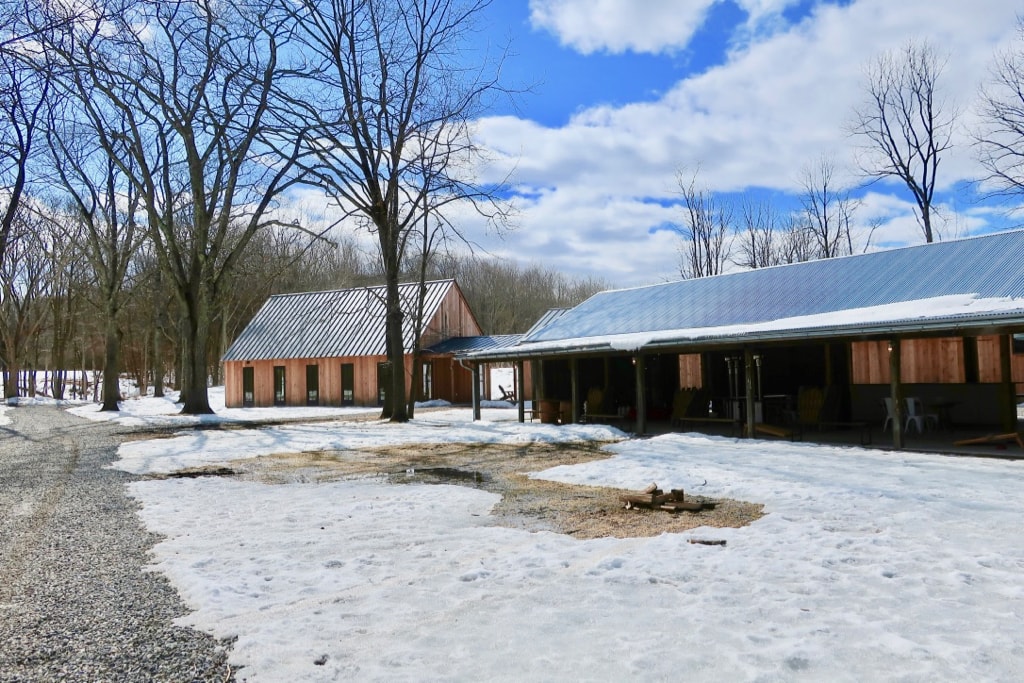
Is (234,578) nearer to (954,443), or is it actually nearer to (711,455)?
(711,455)

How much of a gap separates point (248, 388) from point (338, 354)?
5.42 meters

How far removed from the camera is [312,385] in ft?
102

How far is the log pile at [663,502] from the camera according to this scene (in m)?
7.15

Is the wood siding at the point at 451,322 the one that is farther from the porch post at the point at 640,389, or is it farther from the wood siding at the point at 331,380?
the porch post at the point at 640,389

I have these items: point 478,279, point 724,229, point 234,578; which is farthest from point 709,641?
point 478,279

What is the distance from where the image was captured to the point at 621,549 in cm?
561

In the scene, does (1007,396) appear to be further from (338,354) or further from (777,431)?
(338,354)

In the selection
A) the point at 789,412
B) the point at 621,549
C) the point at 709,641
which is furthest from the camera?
the point at 789,412

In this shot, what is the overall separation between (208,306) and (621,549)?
20769 mm

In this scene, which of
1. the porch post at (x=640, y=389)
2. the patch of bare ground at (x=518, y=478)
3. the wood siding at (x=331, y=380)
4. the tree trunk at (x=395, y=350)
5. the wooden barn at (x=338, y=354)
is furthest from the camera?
the wooden barn at (x=338, y=354)

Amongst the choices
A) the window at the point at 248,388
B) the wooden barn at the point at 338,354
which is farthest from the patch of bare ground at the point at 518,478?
the window at the point at 248,388

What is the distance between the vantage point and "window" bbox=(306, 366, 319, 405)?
1221 inches

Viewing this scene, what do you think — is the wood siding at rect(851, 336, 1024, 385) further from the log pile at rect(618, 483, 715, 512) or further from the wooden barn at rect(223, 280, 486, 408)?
the wooden barn at rect(223, 280, 486, 408)

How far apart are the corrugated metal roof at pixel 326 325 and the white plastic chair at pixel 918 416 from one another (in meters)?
18.2
